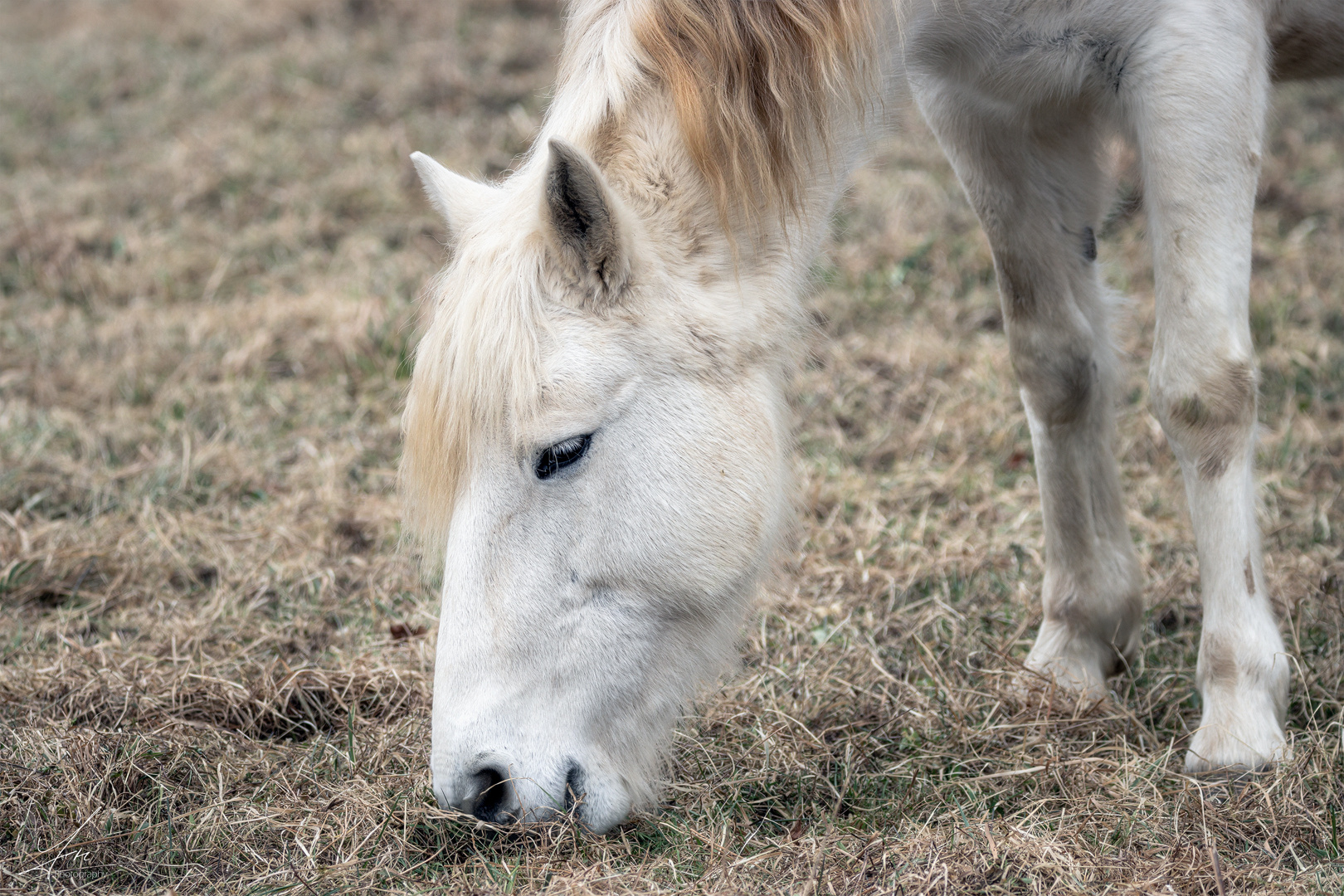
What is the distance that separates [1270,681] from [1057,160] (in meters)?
1.33

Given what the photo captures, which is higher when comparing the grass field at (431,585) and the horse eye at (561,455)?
the horse eye at (561,455)

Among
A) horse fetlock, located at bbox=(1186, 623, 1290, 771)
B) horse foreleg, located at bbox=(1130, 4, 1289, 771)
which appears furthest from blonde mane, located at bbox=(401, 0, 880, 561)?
horse fetlock, located at bbox=(1186, 623, 1290, 771)

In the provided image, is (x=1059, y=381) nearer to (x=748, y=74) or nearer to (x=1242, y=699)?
(x=1242, y=699)

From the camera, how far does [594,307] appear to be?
2137 mm

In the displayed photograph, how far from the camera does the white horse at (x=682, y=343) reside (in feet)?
6.84

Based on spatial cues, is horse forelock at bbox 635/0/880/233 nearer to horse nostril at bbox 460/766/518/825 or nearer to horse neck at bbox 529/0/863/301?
horse neck at bbox 529/0/863/301

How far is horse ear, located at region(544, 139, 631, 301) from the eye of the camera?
1997mm

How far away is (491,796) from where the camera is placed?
2.06 m

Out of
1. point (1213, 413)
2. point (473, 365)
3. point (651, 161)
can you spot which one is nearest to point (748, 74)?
point (651, 161)

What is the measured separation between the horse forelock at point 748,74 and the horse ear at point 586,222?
23cm

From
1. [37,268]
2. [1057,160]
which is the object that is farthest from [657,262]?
[37,268]

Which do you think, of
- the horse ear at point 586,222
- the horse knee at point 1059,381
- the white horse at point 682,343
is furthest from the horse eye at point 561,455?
the horse knee at point 1059,381

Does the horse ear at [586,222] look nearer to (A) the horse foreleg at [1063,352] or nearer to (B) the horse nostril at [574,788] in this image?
(B) the horse nostril at [574,788]

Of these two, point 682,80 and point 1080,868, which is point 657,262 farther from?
point 1080,868
